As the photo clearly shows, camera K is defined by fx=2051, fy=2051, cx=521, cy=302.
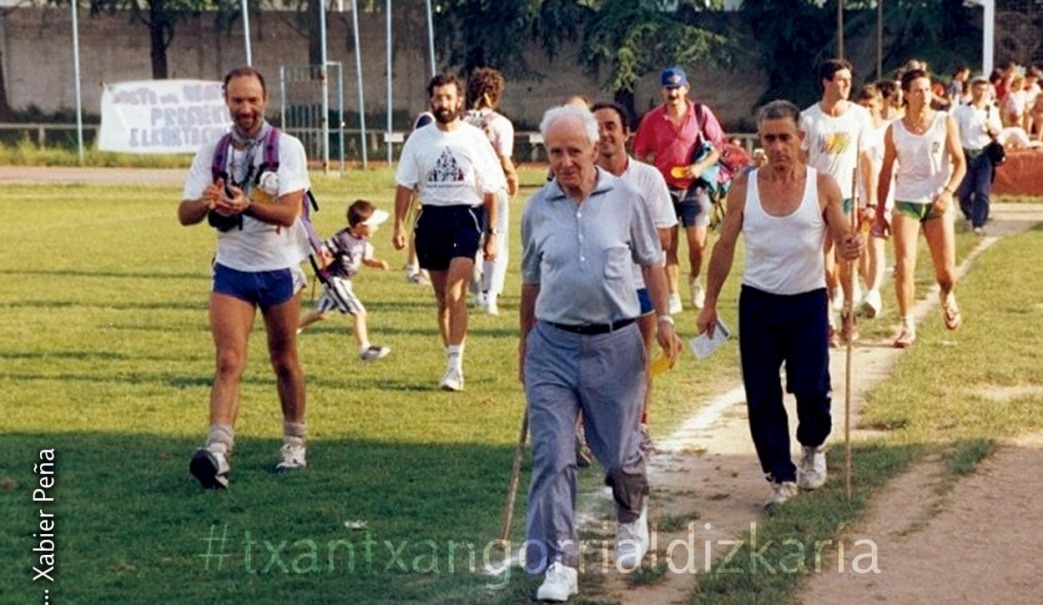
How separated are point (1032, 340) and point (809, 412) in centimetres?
596

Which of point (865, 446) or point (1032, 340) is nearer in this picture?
point (865, 446)

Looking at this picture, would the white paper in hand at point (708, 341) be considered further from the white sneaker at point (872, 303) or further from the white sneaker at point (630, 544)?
the white sneaker at point (872, 303)

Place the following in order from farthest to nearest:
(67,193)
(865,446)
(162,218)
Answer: (67,193), (162,218), (865,446)

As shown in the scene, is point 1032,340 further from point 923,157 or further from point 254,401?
point 254,401

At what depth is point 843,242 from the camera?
9.43 metres

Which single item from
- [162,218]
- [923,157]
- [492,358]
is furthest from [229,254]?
[162,218]

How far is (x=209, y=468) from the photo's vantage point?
9.45 m

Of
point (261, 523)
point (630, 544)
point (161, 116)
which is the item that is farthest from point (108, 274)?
point (161, 116)

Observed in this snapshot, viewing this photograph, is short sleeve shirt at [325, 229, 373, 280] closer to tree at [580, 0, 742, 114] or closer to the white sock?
the white sock

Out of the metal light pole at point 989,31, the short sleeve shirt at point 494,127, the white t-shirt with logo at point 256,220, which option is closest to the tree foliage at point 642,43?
the metal light pole at point 989,31

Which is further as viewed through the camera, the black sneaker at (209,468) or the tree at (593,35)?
the tree at (593,35)

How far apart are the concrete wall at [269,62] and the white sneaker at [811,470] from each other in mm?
40828

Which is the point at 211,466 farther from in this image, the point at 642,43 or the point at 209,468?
the point at 642,43

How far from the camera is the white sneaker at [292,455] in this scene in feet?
33.2
